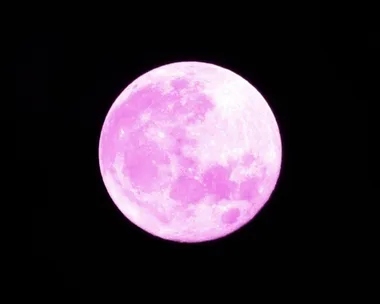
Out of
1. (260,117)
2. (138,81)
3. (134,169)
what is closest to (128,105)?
(138,81)

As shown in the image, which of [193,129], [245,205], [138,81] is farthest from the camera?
[138,81]

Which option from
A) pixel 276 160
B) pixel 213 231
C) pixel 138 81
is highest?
pixel 138 81

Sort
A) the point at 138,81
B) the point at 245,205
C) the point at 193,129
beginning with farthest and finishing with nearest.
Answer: the point at 138,81 → the point at 245,205 → the point at 193,129

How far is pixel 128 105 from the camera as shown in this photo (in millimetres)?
2590

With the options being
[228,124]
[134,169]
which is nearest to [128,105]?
[134,169]

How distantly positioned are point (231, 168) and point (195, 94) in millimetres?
497

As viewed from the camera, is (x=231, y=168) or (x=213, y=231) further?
(x=213, y=231)

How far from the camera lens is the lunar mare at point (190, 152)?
2.37 meters

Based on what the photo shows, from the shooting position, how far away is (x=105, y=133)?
2748 mm

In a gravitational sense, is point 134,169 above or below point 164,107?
below

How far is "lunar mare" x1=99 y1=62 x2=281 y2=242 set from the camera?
237 centimetres

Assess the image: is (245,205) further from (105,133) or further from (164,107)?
(105,133)

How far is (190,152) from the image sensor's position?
2350 millimetres

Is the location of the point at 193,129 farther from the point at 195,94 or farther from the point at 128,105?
the point at 128,105
